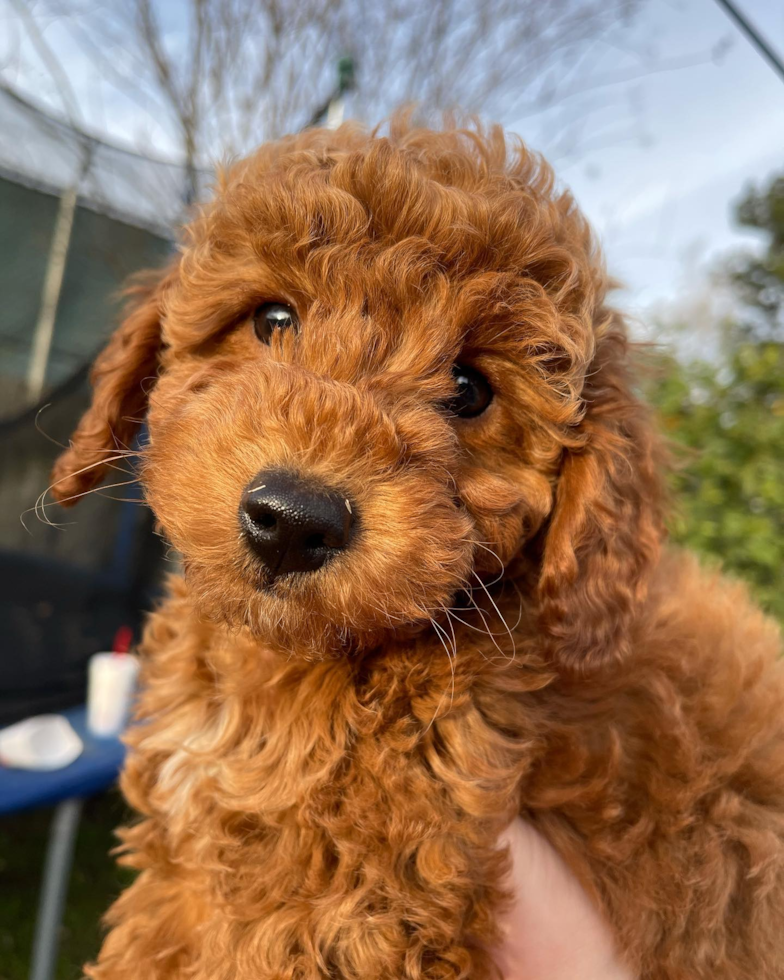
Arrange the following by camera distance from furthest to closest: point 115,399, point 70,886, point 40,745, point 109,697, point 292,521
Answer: point 70,886 < point 109,697 < point 40,745 < point 115,399 < point 292,521

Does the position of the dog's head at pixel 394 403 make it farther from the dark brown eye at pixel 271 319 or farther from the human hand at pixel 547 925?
the human hand at pixel 547 925

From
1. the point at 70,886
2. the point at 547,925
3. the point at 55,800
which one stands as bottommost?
the point at 70,886

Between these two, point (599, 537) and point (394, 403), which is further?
point (599, 537)

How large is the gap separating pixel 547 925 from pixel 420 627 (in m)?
0.75

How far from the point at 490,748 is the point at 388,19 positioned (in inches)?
209

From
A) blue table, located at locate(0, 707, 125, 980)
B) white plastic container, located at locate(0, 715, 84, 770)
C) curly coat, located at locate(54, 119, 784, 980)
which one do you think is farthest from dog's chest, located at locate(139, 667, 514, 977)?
white plastic container, located at locate(0, 715, 84, 770)

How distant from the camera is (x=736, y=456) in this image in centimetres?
436

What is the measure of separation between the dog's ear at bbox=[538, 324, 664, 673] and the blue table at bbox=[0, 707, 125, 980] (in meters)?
2.39

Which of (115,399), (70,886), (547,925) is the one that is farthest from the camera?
(70,886)

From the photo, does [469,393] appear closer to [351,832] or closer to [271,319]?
[271,319]

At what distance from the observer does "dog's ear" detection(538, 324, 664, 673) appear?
1562 millimetres

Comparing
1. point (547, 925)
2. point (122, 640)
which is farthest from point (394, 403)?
point (122, 640)

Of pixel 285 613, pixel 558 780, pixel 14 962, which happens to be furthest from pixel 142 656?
pixel 14 962

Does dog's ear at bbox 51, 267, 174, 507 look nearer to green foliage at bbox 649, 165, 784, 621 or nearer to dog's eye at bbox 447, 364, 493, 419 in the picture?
dog's eye at bbox 447, 364, 493, 419
